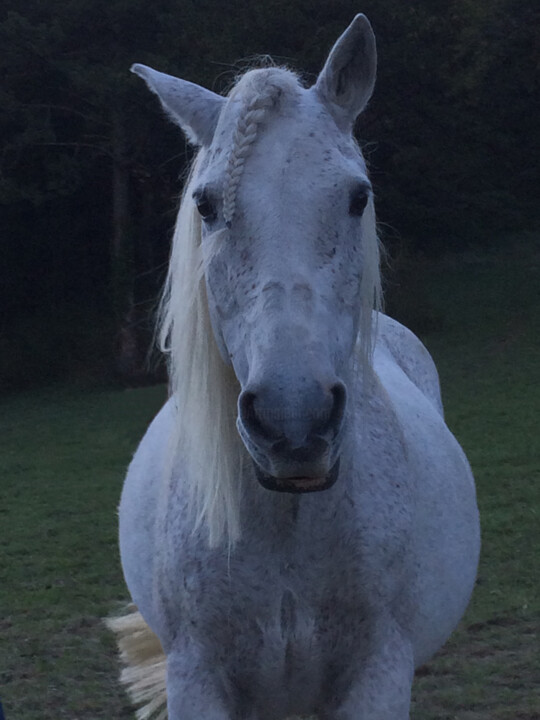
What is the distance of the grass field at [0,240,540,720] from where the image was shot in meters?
4.10

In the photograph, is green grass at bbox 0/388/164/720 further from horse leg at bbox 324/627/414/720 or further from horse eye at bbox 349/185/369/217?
horse eye at bbox 349/185/369/217

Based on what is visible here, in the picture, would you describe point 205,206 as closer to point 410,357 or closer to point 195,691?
point 195,691

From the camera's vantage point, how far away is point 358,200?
186 cm

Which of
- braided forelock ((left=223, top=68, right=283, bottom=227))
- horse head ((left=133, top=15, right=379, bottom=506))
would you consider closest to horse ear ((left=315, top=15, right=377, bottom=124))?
horse head ((left=133, top=15, right=379, bottom=506))

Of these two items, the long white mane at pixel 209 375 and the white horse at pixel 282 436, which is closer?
the white horse at pixel 282 436

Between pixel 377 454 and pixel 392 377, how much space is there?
82cm

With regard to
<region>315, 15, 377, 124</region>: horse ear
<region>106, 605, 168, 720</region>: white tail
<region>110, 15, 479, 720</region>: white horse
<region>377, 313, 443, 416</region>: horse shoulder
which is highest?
<region>315, 15, 377, 124</region>: horse ear

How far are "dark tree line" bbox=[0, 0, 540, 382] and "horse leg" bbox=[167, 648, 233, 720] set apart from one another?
12.4 m

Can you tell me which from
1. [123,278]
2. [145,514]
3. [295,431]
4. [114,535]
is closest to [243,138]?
[295,431]

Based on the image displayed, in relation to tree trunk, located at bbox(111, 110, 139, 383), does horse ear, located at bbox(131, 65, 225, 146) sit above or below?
above

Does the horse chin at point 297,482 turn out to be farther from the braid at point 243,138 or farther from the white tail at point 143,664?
the white tail at point 143,664

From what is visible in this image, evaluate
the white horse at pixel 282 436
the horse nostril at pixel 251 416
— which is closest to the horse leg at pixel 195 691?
the white horse at pixel 282 436

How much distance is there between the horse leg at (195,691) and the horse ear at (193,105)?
3.63 feet

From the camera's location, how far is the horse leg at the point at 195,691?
2016mm
